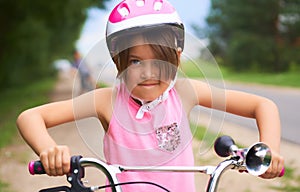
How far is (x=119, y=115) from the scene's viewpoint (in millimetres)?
1804

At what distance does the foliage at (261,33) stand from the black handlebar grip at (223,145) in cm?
3432

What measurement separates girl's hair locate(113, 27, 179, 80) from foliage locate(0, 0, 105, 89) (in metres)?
17.8

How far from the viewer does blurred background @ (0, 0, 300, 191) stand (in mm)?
20422

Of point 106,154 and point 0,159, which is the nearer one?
point 106,154

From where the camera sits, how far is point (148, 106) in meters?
1.76

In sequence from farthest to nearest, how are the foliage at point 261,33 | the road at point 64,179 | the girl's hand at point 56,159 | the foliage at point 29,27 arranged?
the foliage at point 261,33
the foliage at point 29,27
the road at point 64,179
the girl's hand at point 56,159

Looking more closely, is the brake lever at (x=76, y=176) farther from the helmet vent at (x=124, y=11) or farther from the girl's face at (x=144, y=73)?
the helmet vent at (x=124, y=11)

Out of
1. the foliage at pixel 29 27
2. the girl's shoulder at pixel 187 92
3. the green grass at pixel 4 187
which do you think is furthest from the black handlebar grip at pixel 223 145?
the foliage at pixel 29 27

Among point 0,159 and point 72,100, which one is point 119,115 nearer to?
point 72,100

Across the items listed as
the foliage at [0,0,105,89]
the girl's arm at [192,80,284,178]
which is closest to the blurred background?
the foliage at [0,0,105,89]

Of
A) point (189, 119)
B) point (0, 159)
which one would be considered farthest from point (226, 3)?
point (189, 119)

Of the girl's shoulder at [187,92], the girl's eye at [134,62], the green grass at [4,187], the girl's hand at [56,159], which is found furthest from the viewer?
the green grass at [4,187]

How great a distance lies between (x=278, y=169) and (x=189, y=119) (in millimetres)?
335

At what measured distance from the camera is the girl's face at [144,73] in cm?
169
